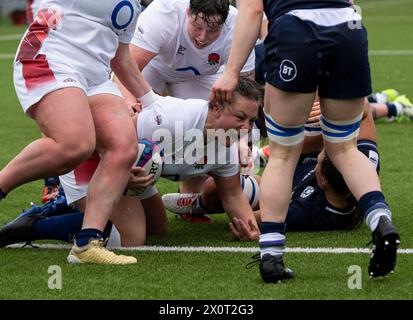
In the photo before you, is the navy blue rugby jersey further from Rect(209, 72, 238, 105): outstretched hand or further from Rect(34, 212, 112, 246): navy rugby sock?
Rect(34, 212, 112, 246): navy rugby sock

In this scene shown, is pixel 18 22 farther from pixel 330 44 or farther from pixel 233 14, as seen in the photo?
pixel 330 44

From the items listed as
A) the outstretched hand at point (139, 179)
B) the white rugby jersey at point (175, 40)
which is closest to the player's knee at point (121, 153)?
the outstretched hand at point (139, 179)

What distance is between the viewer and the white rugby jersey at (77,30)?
575 centimetres

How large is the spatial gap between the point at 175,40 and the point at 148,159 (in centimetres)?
158

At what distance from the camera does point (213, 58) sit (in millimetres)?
7664

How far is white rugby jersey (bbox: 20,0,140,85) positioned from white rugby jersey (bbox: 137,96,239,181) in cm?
62

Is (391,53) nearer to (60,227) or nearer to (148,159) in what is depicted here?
(148,159)

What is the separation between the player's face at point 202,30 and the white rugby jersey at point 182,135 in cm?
84

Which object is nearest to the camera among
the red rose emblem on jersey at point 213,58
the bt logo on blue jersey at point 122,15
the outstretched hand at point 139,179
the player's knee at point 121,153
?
the player's knee at point 121,153

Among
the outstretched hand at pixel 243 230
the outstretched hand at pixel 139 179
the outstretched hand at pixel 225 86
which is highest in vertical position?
the outstretched hand at pixel 225 86

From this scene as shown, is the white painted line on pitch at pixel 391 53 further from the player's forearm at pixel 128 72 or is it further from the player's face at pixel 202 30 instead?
the player's forearm at pixel 128 72

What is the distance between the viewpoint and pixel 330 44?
4.99 m

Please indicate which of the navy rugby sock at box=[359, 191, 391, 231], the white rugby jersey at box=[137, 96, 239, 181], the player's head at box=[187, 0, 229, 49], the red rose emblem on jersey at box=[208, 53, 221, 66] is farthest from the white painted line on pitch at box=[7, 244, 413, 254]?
the red rose emblem on jersey at box=[208, 53, 221, 66]

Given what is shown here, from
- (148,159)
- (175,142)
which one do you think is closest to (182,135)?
(175,142)
